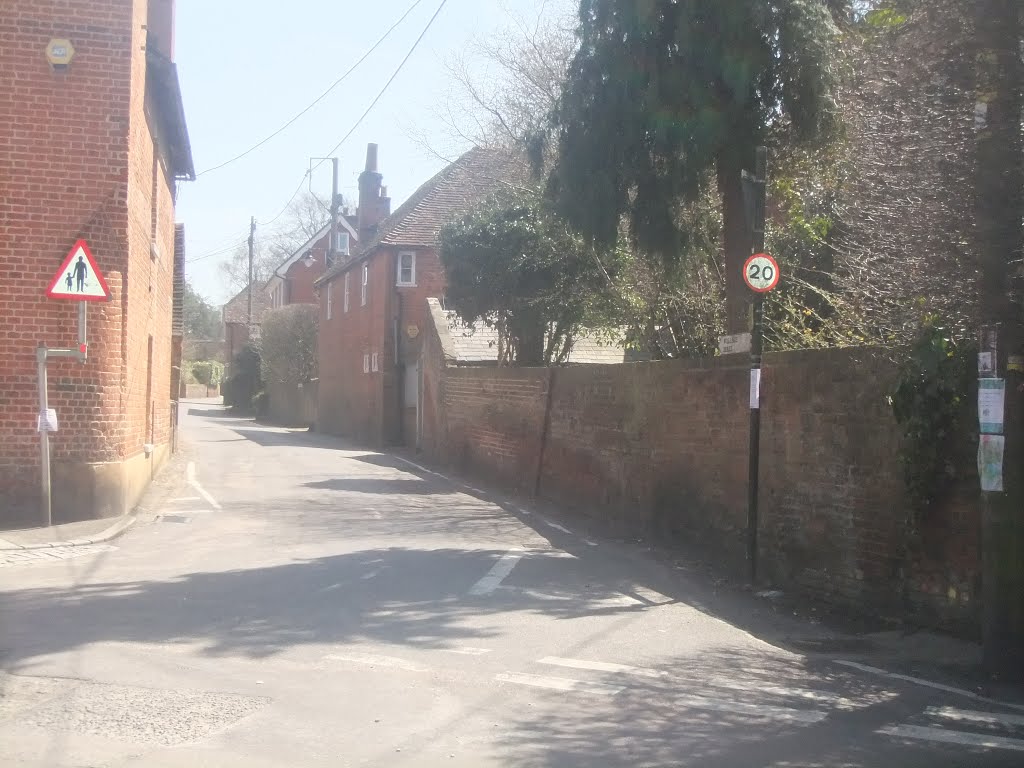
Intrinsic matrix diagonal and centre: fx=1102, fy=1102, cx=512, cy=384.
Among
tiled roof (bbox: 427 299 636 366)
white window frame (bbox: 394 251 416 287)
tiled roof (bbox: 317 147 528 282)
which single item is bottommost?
tiled roof (bbox: 427 299 636 366)

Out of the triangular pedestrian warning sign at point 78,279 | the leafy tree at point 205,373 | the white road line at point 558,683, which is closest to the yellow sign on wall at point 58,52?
the triangular pedestrian warning sign at point 78,279

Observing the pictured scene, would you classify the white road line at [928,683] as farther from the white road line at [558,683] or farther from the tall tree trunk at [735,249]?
the tall tree trunk at [735,249]

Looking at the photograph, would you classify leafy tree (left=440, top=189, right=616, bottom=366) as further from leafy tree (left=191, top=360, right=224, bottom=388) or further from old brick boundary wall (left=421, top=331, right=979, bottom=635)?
leafy tree (left=191, top=360, right=224, bottom=388)

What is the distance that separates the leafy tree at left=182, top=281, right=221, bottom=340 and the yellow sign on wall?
9121cm

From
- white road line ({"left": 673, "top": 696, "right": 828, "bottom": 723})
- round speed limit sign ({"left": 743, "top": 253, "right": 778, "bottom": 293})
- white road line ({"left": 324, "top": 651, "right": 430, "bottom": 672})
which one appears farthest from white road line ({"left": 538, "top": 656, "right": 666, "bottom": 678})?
round speed limit sign ({"left": 743, "top": 253, "right": 778, "bottom": 293})

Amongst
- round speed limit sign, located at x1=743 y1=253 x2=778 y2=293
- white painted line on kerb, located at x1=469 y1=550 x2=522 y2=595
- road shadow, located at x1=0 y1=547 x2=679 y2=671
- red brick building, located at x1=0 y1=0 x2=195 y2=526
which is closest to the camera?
road shadow, located at x1=0 y1=547 x2=679 y2=671

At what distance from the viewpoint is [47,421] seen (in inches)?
497

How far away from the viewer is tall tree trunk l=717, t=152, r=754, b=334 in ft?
41.5

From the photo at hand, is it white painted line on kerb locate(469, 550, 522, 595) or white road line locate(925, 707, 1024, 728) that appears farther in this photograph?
white painted line on kerb locate(469, 550, 522, 595)

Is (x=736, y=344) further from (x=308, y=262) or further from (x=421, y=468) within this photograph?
(x=308, y=262)

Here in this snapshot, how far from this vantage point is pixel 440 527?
14469mm

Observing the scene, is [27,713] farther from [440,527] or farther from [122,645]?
[440,527]

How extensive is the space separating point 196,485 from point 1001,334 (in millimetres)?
14648

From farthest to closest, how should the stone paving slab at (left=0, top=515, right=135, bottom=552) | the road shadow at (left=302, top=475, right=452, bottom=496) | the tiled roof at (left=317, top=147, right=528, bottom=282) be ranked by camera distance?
the tiled roof at (left=317, top=147, right=528, bottom=282) < the road shadow at (left=302, top=475, right=452, bottom=496) < the stone paving slab at (left=0, top=515, right=135, bottom=552)
